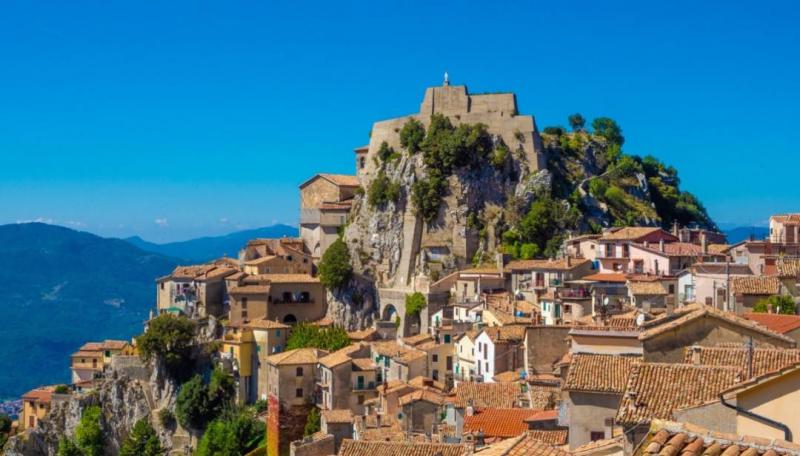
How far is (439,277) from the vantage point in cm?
8019

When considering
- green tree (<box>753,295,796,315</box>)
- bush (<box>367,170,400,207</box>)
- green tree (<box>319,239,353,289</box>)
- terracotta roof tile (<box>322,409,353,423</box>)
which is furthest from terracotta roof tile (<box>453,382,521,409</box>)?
bush (<box>367,170,400,207</box>)

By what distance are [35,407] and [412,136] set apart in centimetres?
4297

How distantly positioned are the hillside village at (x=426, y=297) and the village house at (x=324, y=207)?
0.51 ft

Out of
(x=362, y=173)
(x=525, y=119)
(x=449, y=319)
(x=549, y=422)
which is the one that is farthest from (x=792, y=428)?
(x=362, y=173)

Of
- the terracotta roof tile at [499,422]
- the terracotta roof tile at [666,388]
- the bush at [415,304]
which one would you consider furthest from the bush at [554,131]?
the terracotta roof tile at [666,388]

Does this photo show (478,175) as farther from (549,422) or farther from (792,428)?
(792,428)

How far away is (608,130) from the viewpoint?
4109 inches

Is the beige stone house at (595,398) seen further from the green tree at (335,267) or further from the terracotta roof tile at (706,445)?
the green tree at (335,267)

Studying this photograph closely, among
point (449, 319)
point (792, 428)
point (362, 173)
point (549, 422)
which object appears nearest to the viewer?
point (792, 428)

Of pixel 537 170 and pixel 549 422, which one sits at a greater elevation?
pixel 537 170

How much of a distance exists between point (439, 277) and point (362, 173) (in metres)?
18.1

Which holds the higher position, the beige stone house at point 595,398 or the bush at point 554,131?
the bush at point 554,131

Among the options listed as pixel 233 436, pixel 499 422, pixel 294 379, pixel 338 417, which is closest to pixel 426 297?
pixel 294 379

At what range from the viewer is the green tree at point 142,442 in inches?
2923
